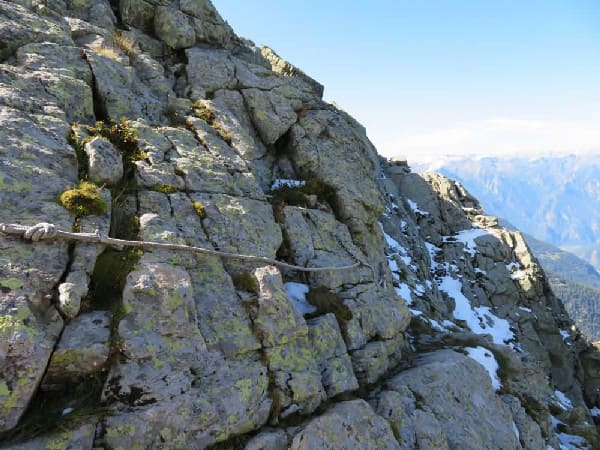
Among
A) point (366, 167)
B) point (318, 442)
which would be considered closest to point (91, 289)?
point (318, 442)

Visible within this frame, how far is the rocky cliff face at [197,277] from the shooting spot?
972cm

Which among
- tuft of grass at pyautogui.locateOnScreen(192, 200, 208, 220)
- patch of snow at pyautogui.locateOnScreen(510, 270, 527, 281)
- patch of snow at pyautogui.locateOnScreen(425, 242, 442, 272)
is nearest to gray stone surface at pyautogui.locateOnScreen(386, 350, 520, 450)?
tuft of grass at pyautogui.locateOnScreen(192, 200, 208, 220)

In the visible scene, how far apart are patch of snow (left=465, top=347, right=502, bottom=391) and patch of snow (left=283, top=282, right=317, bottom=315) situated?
40.2ft

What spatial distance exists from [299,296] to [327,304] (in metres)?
1.39

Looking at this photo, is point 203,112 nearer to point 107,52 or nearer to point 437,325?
point 107,52

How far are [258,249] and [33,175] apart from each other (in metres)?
8.34

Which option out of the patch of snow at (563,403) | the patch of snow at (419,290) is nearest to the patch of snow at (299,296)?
the patch of snow at (419,290)

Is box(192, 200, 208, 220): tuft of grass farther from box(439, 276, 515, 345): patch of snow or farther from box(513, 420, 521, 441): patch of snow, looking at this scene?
box(439, 276, 515, 345): patch of snow

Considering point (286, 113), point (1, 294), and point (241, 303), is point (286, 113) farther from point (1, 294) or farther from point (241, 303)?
point (1, 294)

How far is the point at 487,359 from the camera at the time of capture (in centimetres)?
2328

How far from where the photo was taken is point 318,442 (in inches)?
452

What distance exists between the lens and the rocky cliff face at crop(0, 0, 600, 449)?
31.9 ft

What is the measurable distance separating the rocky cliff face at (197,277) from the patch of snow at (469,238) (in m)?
25.6

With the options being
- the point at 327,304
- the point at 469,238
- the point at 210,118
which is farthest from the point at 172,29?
the point at 469,238
